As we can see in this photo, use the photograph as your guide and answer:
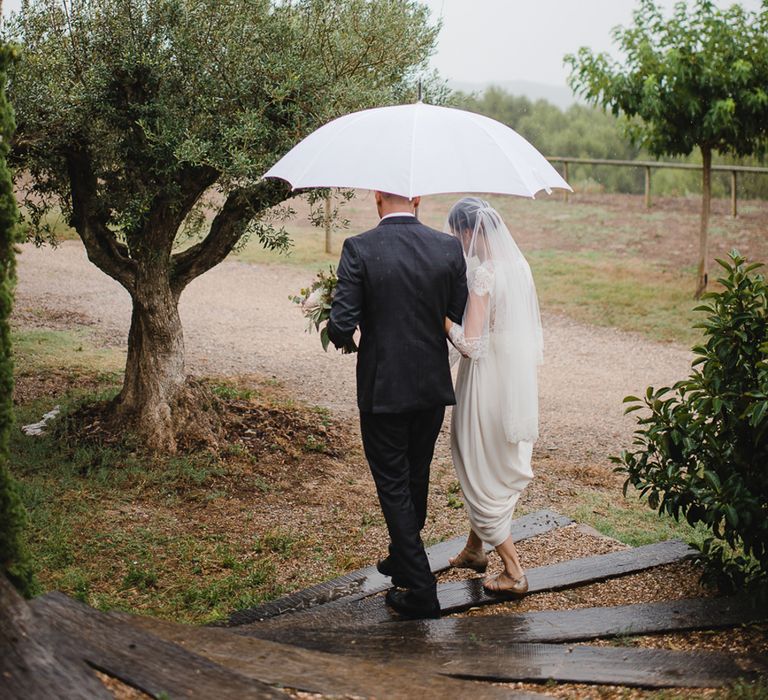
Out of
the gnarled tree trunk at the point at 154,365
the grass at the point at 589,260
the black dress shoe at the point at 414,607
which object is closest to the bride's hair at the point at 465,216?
the black dress shoe at the point at 414,607

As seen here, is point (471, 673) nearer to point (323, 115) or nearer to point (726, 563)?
point (726, 563)

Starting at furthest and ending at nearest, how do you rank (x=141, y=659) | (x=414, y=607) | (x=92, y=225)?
(x=92, y=225) < (x=414, y=607) < (x=141, y=659)

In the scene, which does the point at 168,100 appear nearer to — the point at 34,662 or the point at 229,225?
the point at 229,225

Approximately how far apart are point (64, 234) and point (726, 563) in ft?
53.7

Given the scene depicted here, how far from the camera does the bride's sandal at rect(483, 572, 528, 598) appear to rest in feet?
13.7

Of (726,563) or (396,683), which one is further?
(726,563)

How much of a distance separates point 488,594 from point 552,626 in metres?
0.56

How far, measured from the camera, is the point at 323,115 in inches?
233

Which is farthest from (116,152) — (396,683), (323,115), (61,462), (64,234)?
(64,234)

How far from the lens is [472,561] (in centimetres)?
466

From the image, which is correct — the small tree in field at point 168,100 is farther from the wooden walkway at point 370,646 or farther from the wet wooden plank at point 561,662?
the wet wooden plank at point 561,662

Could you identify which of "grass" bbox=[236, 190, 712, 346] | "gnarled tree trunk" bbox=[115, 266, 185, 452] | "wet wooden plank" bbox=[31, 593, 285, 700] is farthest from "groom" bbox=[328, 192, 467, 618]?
"grass" bbox=[236, 190, 712, 346]

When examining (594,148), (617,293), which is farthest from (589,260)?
(594,148)

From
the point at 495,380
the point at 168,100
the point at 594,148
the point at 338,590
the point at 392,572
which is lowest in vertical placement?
the point at 338,590
